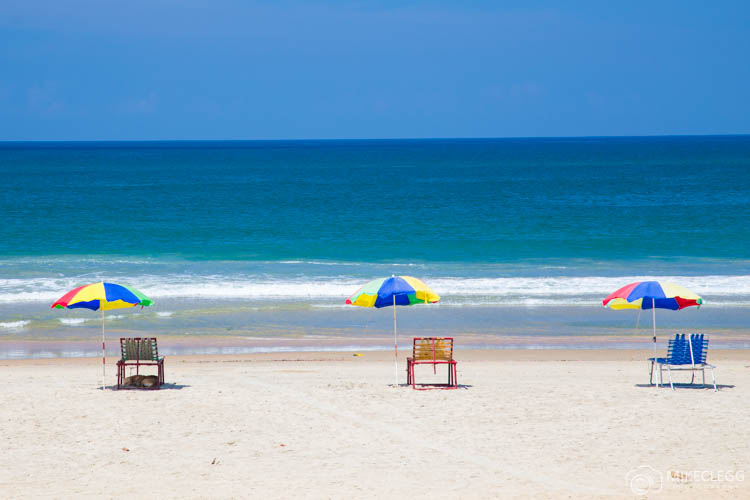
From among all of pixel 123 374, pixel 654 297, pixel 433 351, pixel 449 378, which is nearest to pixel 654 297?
pixel 654 297

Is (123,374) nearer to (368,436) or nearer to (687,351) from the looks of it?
(368,436)

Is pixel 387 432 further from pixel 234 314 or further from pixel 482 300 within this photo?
pixel 482 300

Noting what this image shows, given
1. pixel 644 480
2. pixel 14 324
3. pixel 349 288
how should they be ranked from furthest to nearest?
pixel 349 288
pixel 14 324
pixel 644 480

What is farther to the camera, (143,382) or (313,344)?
(313,344)

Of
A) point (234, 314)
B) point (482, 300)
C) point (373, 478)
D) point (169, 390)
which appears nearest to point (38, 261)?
point (234, 314)

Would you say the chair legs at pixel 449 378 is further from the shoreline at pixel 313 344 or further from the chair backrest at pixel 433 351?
the shoreline at pixel 313 344

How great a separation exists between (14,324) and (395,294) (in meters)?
10.7

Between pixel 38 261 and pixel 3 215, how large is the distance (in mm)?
18549

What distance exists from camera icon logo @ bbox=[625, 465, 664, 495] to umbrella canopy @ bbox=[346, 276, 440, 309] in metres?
4.69

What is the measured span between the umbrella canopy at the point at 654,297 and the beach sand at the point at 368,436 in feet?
4.15

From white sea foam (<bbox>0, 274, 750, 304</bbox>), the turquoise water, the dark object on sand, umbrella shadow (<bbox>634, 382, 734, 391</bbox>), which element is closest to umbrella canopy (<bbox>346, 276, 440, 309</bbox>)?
the dark object on sand

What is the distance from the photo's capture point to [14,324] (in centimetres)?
1888

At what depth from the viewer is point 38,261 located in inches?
1177

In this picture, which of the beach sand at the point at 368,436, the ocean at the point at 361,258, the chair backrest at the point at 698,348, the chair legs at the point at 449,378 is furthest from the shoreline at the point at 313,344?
the chair backrest at the point at 698,348
